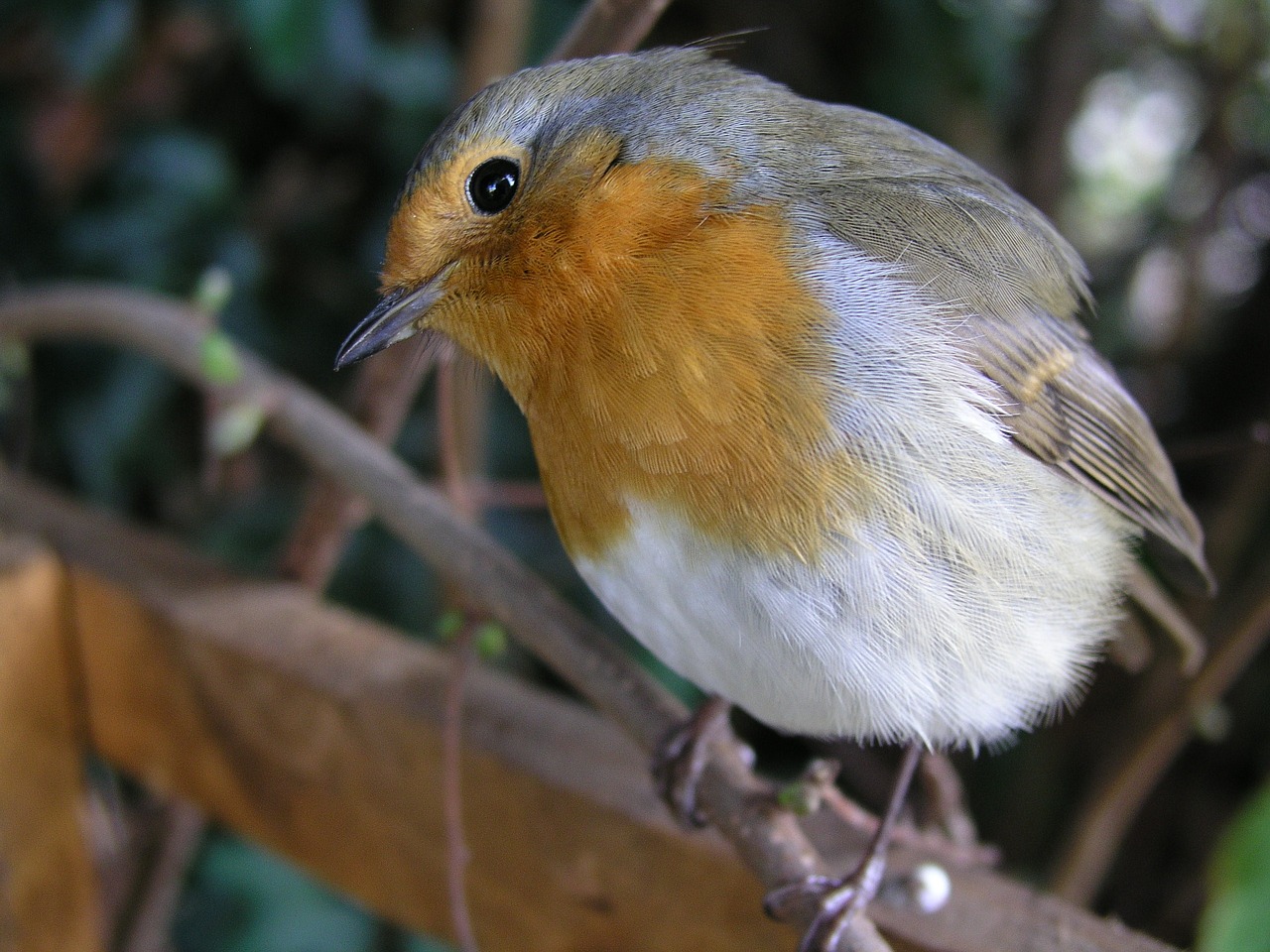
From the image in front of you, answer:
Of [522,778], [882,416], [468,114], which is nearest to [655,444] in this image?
[882,416]

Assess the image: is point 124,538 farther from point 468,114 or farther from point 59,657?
point 468,114

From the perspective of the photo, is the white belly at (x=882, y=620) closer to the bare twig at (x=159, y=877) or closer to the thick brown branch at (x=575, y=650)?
the thick brown branch at (x=575, y=650)

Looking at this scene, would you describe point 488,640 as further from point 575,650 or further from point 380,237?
point 380,237

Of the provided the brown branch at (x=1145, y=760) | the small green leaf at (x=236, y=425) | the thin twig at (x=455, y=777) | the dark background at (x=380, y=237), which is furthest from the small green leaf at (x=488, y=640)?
the dark background at (x=380, y=237)

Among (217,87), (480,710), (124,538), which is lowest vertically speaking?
(124,538)

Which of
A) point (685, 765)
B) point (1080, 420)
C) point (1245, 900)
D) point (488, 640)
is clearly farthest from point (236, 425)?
point (1245, 900)
